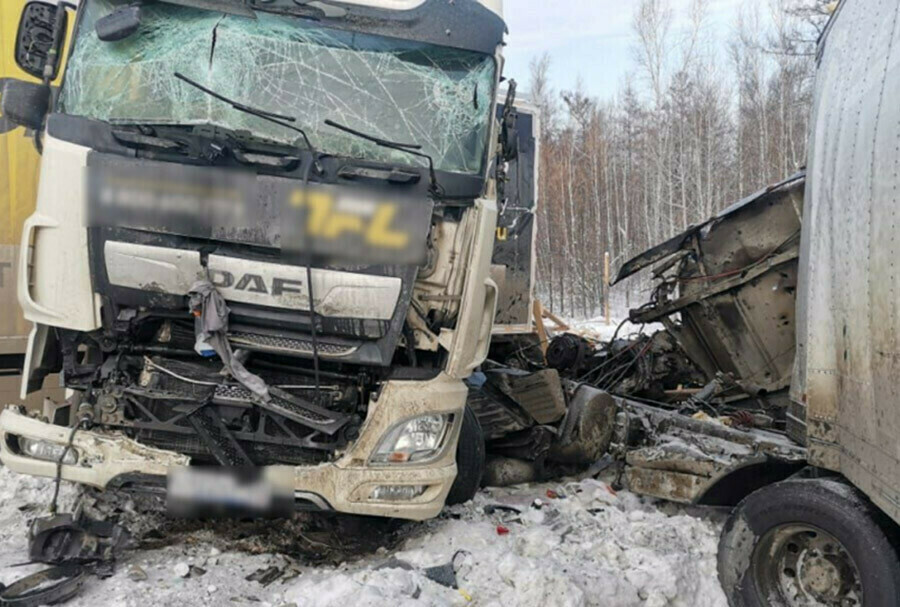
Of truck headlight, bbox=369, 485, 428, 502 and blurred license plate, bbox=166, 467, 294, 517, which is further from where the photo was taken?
truck headlight, bbox=369, 485, 428, 502

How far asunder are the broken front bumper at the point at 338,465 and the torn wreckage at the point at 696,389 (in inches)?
72.1

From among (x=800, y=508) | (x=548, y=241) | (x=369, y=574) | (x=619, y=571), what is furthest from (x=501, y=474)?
(x=548, y=241)

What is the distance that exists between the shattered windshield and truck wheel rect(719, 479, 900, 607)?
2.41 m

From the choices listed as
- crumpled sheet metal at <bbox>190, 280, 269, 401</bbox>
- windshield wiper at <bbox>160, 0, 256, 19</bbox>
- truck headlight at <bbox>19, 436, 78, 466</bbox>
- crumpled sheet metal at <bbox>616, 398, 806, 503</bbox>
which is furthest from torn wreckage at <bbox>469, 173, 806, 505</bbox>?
windshield wiper at <bbox>160, 0, 256, 19</bbox>

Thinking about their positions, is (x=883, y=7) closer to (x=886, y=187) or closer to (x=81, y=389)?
(x=886, y=187)

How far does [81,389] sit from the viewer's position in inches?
149

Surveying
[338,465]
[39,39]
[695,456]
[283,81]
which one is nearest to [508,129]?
[283,81]

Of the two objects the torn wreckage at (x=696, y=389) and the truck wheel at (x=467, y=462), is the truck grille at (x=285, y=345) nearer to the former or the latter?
the truck wheel at (x=467, y=462)

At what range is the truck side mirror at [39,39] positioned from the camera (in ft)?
13.1

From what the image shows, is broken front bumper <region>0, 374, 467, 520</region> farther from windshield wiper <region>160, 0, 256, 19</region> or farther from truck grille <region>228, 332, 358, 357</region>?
windshield wiper <region>160, 0, 256, 19</region>

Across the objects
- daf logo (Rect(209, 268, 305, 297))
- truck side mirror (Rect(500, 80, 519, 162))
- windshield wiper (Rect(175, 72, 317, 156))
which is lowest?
daf logo (Rect(209, 268, 305, 297))

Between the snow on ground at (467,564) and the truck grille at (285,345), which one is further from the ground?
the truck grille at (285,345)

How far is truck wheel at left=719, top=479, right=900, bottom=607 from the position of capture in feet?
9.57

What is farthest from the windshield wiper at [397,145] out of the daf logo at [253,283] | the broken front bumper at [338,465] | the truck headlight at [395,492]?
the truck headlight at [395,492]
